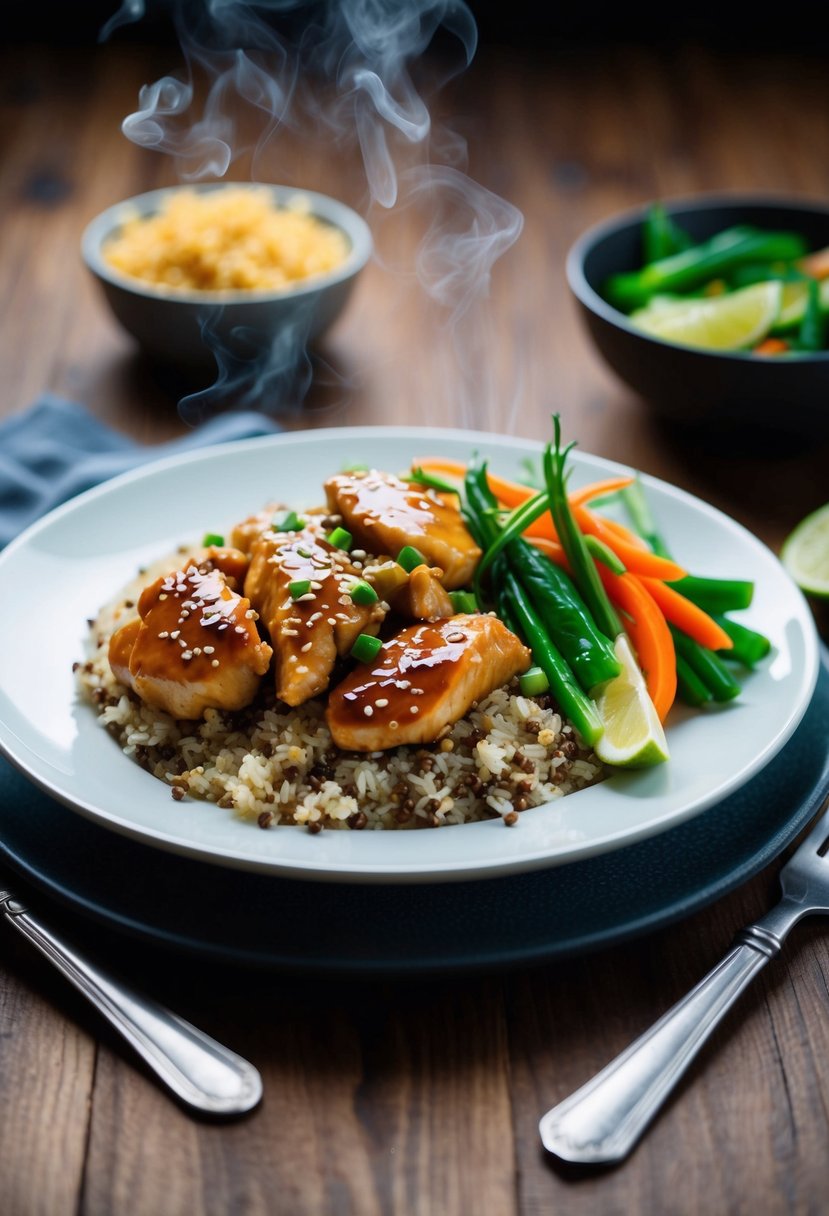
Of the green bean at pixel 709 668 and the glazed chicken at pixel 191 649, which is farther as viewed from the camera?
the green bean at pixel 709 668

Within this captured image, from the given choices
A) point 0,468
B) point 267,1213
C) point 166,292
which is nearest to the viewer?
point 267,1213

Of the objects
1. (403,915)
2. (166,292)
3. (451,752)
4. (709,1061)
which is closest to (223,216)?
(166,292)

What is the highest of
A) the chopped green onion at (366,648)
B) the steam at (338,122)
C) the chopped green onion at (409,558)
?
the chopped green onion at (409,558)

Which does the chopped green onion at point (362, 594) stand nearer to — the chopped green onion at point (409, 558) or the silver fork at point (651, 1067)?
the chopped green onion at point (409, 558)

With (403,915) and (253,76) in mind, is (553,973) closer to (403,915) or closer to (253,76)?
(403,915)

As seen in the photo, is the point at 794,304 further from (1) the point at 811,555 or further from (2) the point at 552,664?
(2) the point at 552,664

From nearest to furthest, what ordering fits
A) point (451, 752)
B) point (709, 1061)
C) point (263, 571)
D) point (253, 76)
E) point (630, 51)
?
1. point (709, 1061)
2. point (451, 752)
3. point (263, 571)
4. point (253, 76)
5. point (630, 51)

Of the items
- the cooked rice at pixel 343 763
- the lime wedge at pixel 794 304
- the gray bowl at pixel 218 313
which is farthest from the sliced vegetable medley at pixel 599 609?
the lime wedge at pixel 794 304
